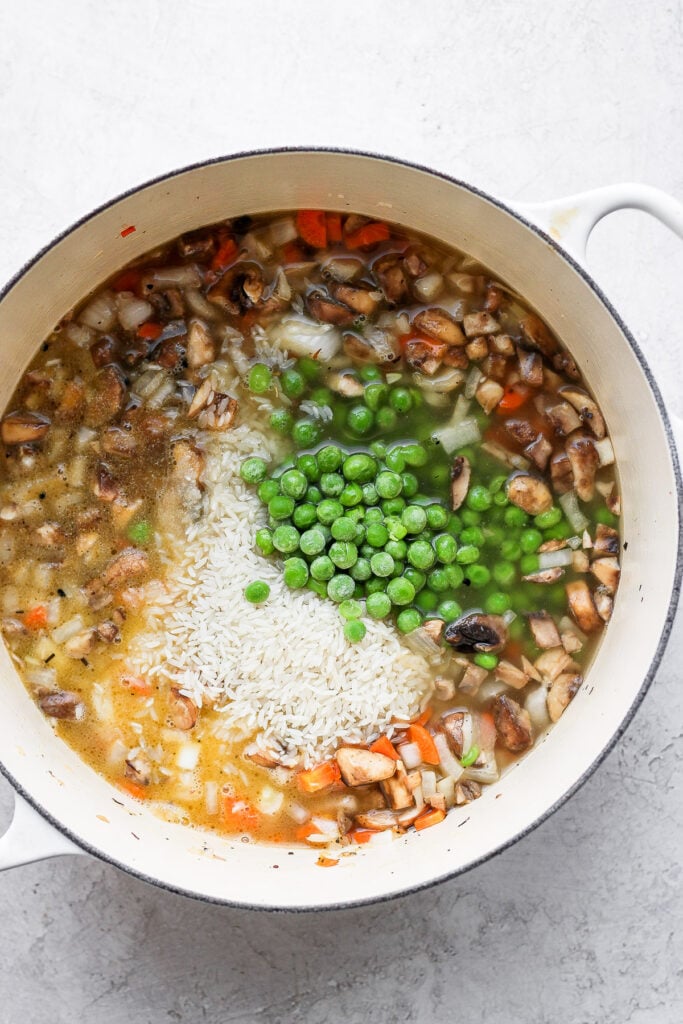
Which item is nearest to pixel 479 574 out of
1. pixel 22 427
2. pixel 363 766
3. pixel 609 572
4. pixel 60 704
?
pixel 609 572

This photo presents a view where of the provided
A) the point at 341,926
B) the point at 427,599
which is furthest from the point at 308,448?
the point at 341,926

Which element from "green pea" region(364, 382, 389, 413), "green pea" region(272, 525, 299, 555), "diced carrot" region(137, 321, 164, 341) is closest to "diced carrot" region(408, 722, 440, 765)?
"green pea" region(272, 525, 299, 555)

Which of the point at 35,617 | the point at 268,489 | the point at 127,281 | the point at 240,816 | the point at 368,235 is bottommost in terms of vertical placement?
the point at 240,816

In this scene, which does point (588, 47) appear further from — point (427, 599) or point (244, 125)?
point (427, 599)

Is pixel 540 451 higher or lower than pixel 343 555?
higher

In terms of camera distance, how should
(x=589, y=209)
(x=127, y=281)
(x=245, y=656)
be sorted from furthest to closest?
(x=245, y=656) < (x=127, y=281) < (x=589, y=209)

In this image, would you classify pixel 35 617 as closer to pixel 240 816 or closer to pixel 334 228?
pixel 240 816

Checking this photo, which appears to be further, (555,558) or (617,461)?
(555,558)
